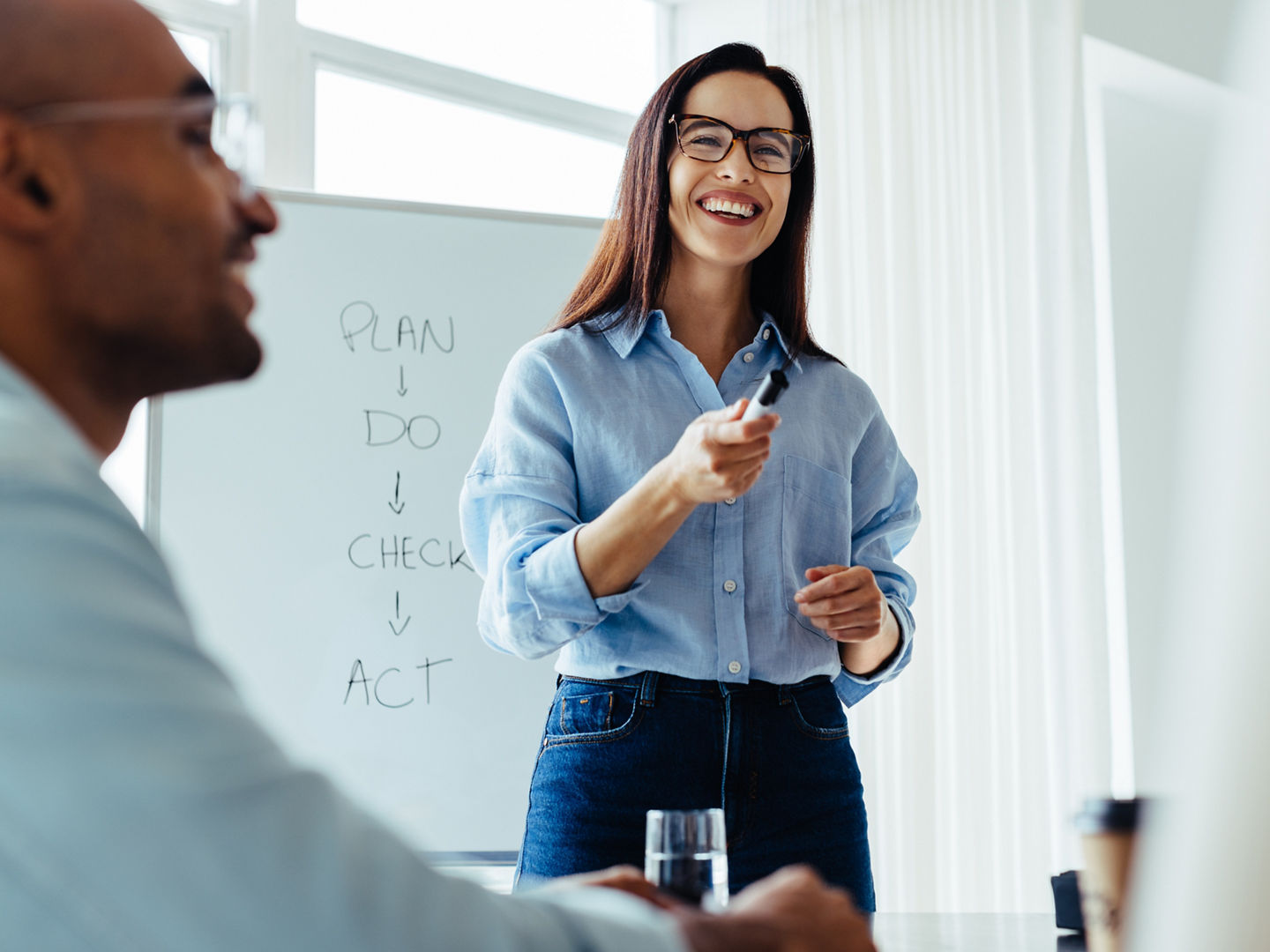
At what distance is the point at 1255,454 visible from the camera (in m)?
0.31

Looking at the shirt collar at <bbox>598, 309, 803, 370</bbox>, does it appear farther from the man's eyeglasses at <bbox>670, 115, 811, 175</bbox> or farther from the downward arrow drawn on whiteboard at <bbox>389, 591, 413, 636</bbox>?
the downward arrow drawn on whiteboard at <bbox>389, 591, 413, 636</bbox>

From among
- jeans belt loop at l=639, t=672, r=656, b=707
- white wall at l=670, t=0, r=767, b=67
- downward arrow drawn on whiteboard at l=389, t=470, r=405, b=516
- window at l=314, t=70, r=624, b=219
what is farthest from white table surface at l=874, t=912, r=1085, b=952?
white wall at l=670, t=0, r=767, b=67

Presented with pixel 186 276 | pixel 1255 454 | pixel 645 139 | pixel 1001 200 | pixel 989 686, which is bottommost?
pixel 989 686

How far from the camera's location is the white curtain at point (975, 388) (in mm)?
2955

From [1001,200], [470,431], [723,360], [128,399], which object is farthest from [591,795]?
[1001,200]

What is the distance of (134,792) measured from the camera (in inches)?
14.9

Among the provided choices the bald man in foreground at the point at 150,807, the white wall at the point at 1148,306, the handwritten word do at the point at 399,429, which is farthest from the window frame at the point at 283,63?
the bald man in foreground at the point at 150,807

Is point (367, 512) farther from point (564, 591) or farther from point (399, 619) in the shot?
point (564, 591)

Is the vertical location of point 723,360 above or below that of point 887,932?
above

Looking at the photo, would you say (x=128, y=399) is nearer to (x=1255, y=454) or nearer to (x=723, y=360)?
(x=1255, y=454)

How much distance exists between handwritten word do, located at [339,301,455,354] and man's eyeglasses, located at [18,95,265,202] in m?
1.70

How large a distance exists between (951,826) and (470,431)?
5.16 ft

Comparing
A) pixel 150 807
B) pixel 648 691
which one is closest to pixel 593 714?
pixel 648 691

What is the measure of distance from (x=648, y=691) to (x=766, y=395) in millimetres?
370
